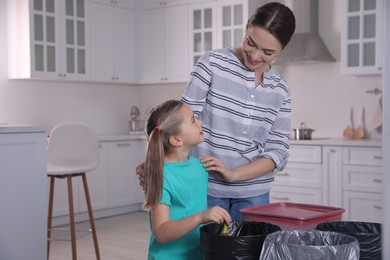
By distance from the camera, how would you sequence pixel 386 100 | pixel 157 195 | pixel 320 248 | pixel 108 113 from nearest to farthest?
pixel 386 100, pixel 320 248, pixel 157 195, pixel 108 113

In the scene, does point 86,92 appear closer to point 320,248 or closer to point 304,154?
point 304,154

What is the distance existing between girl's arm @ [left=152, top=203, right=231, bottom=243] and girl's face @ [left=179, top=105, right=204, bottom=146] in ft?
0.77

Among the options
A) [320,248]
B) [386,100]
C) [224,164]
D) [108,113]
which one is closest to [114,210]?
[108,113]

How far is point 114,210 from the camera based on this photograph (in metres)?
6.12

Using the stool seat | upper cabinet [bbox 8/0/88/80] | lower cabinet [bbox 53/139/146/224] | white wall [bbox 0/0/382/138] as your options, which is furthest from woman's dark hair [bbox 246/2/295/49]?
lower cabinet [bbox 53/139/146/224]

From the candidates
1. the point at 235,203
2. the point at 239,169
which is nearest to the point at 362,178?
the point at 235,203

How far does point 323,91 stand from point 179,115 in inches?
152

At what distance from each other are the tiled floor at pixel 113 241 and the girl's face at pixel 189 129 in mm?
2643

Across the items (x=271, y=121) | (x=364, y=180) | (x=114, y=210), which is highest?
(x=271, y=121)

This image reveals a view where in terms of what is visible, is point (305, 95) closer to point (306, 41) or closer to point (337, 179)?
point (306, 41)

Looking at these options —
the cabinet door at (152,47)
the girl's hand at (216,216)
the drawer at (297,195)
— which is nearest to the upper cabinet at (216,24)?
the cabinet door at (152,47)

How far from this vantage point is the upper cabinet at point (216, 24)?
5656 mm

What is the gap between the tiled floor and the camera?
174 inches

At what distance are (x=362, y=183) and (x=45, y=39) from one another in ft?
10.1
